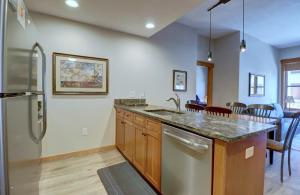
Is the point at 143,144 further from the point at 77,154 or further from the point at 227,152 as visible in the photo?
the point at 77,154

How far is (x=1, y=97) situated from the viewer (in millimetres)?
820

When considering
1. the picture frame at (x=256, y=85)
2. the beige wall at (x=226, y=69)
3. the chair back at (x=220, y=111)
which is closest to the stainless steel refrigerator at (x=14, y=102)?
the chair back at (x=220, y=111)

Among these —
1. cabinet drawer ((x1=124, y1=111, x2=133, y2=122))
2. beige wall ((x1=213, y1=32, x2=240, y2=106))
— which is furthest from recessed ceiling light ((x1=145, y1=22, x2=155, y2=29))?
beige wall ((x1=213, y1=32, x2=240, y2=106))

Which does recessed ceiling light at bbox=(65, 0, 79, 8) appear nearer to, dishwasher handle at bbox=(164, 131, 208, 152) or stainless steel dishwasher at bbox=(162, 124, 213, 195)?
stainless steel dishwasher at bbox=(162, 124, 213, 195)

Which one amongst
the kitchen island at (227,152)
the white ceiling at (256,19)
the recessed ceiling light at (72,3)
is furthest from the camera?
the white ceiling at (256,19)

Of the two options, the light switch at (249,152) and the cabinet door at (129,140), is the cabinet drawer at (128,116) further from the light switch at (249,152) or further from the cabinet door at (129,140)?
the light switch at (249,152)

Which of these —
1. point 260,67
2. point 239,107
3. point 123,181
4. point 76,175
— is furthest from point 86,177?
point 260,67

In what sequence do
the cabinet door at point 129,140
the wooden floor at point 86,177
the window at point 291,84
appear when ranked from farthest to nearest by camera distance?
the window at point 291,84 → the cabinet door at point 129,140 → the wooden floor at point 86,177

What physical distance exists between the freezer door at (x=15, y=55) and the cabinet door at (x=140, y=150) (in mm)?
1398

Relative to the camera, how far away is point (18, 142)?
101 cm

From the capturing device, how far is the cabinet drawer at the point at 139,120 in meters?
2.17

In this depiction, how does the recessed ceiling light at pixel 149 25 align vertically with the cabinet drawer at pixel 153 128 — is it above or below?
above

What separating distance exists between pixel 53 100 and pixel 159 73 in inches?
88.0

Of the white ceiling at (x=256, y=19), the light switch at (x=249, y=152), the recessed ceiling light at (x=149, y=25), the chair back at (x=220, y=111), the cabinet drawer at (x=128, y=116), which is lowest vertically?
the light switch at (x=249, y=152)
